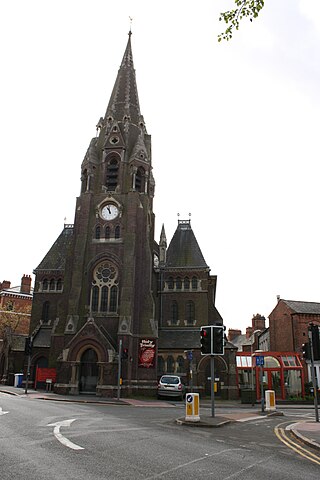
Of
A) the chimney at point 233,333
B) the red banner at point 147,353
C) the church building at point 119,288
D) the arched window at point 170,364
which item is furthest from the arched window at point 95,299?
the chimney at point 233,333

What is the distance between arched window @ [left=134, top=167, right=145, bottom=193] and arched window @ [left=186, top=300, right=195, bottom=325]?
12516 millimetres

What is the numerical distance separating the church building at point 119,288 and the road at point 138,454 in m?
19.4

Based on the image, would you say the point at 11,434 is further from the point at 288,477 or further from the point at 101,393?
the point at 101,393

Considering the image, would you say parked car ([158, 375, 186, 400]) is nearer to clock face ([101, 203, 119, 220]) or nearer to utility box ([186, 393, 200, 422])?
clock face ([101, 203, 119, 220])

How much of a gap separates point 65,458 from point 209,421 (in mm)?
9184

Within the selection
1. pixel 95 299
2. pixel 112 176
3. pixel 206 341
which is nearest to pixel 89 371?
pixel 95 299

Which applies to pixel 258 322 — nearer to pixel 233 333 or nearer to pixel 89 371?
pixel 233 333

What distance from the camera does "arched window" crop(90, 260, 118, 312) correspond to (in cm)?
3903

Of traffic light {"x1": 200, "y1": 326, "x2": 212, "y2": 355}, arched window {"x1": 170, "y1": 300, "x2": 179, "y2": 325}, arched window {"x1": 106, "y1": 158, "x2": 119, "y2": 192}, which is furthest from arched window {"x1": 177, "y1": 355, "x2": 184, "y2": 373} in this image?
traffic light {"x1": 200, "y1": 326, "x2": 212, "y2": 355}

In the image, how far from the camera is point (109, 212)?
4259cm

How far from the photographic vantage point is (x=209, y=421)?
52.4ft

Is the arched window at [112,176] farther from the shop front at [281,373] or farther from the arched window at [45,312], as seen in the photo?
the shop front at [281,373]

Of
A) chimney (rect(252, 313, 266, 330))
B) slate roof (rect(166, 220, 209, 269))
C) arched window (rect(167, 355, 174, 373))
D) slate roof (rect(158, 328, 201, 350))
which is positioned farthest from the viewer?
chimney (rect(252, 313, 266, 330))

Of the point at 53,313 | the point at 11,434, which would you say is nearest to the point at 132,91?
the point at 53,313
